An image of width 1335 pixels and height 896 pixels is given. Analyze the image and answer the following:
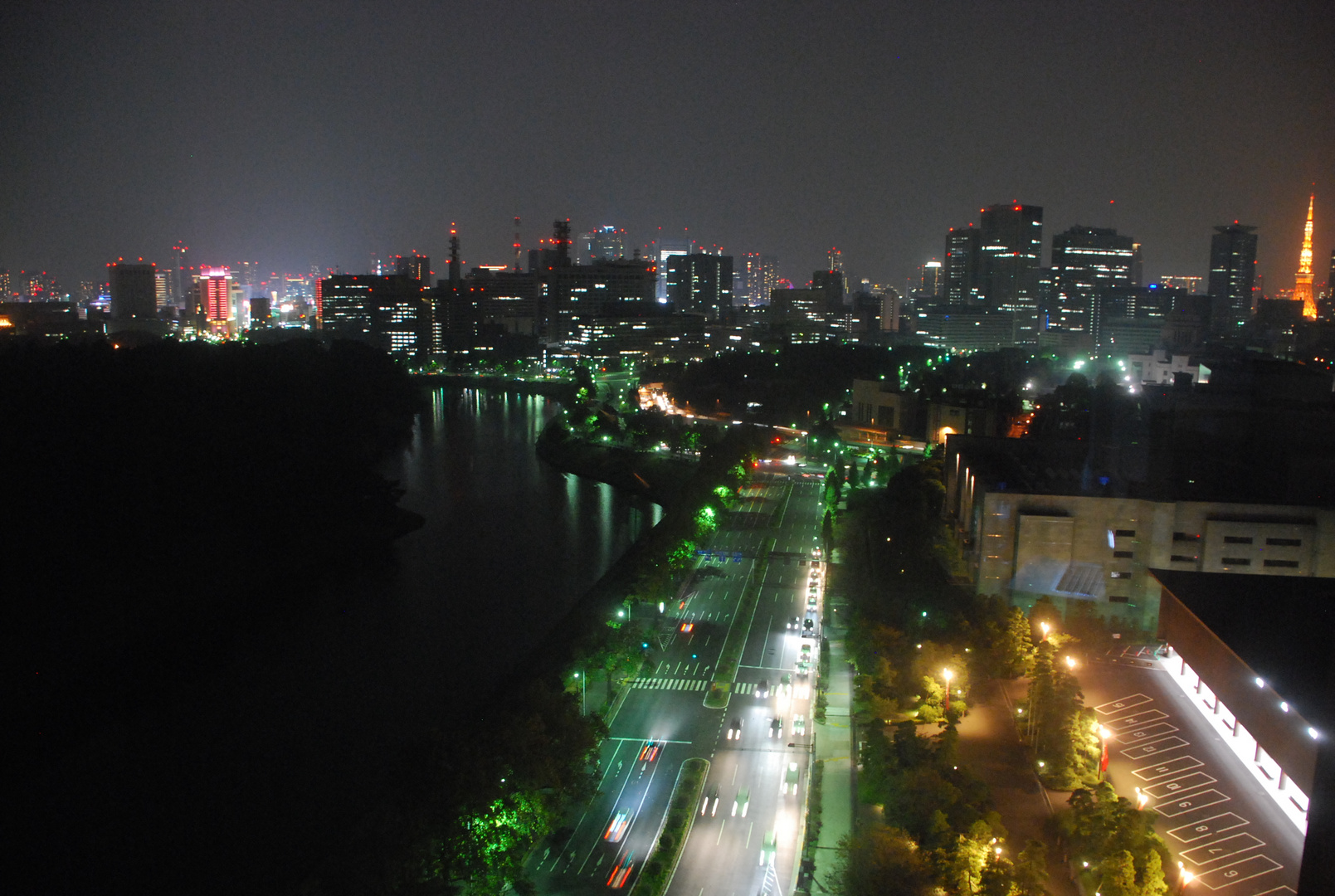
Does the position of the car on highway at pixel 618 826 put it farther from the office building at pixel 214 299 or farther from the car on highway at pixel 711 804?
the office building at pixel 214 299

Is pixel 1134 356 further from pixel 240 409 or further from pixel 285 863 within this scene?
pixel 285 863

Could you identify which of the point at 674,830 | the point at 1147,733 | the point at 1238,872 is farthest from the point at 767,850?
the point at 1147,733

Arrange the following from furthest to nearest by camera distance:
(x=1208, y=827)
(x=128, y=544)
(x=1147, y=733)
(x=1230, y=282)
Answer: (x=1230, y=282)
(x=128, y=544)
(x=1147, y=733)
(x=1208, y=827)

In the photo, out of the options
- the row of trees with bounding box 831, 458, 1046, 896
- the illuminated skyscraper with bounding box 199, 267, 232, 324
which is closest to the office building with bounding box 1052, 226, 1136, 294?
the row of trees with bounding box 831, 458, 1046, 896

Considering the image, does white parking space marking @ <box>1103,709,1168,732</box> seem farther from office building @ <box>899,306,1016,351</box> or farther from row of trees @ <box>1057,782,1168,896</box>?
office building @ <box>899,306,1016,351</box>

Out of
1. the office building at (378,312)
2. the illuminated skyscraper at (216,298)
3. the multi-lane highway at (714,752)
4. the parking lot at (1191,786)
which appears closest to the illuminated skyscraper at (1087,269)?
the office building at (378,312)

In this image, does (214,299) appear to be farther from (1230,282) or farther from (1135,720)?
(1135,720)

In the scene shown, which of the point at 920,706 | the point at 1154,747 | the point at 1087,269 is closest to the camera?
the point at 1154,747
